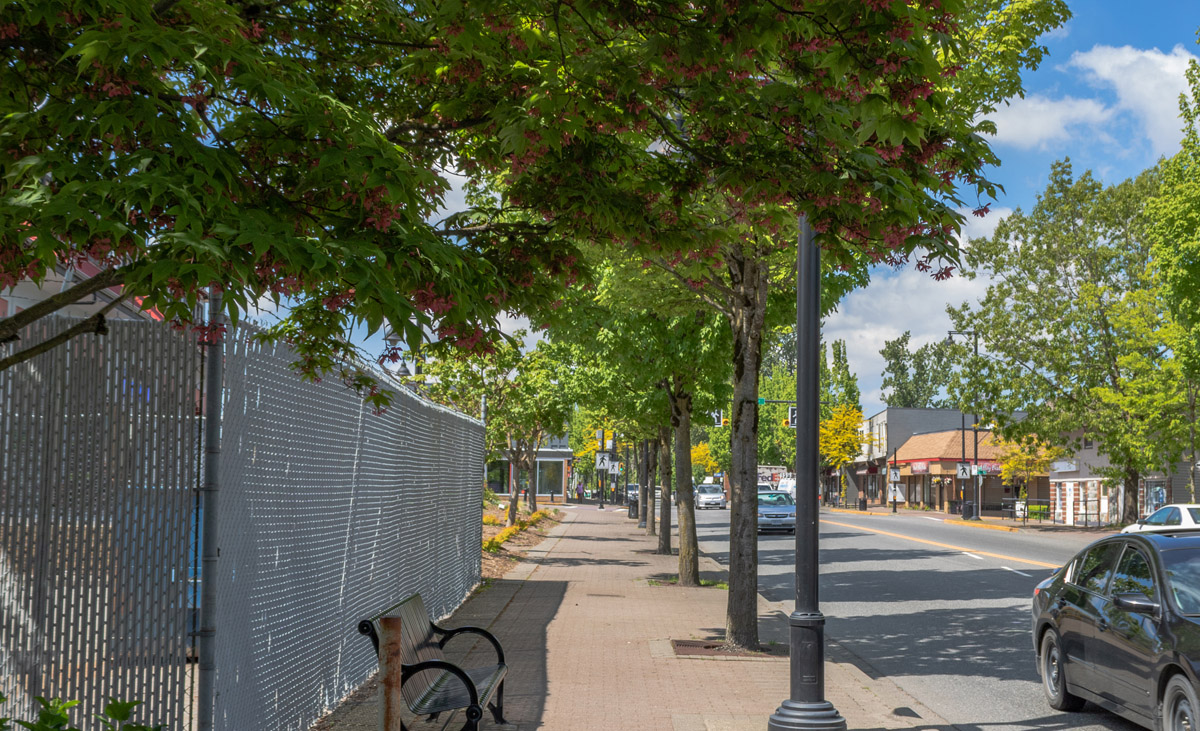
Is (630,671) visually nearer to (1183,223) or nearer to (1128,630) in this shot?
(1128,630)

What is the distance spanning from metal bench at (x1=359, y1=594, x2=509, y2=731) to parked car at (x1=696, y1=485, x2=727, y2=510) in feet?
206

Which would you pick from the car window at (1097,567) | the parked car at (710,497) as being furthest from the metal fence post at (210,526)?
the parked car at (710,497)

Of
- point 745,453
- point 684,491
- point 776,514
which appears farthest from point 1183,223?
point 745,453

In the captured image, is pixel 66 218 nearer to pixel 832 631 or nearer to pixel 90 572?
pixel 90 572

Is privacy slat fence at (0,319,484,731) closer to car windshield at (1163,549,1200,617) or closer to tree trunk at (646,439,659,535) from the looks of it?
car windshield at (1163,549,1200,617)

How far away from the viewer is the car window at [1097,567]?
28.0 ft

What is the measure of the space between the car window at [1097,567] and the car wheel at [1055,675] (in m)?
0.57

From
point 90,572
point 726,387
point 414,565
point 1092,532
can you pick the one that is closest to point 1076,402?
point 1092,532

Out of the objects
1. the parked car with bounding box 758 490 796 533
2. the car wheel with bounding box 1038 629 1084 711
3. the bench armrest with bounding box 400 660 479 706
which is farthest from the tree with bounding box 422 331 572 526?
the bench armrest with bounding box 400 660 479 706

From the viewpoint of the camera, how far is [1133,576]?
317 inches

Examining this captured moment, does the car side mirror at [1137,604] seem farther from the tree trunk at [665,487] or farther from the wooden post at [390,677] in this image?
the tree trunk at [665,487]

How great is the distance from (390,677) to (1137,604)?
522 centimetres

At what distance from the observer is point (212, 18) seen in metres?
4.59

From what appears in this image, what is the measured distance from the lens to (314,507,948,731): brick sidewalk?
325 inches
